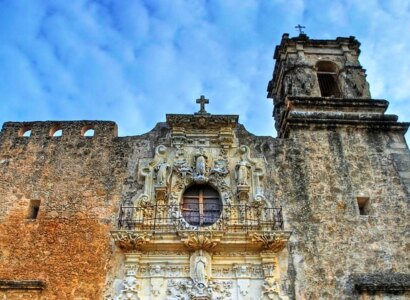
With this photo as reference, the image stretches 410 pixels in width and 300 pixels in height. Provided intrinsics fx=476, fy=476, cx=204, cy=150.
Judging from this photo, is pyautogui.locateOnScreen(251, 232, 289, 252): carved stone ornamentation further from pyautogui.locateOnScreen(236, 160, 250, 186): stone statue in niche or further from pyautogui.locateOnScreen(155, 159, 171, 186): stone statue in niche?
pyautogui.locateOnScreen(155, 159, 171, 186): stone statue in niche

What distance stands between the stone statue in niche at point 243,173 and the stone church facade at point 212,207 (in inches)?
1.2

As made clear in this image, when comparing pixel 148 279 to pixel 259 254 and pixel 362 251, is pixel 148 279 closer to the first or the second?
pixel 259 254

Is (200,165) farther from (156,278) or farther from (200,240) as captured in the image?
(156,278)

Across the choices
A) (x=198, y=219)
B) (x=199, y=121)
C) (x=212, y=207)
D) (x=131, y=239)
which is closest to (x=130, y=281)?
(x=131, y=239)

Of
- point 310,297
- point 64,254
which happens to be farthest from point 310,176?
point 64,254

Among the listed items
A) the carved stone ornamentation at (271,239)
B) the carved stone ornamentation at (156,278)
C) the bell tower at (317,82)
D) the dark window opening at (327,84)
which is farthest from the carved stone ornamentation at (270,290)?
the dark window opening at (327,84)

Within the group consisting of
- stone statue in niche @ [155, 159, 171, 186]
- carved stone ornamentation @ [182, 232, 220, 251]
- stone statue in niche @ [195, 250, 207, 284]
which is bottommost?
stone statue in niche @ [195, 250, 207, 284]

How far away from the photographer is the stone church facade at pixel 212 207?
9094 millimetres

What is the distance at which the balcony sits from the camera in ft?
30.3

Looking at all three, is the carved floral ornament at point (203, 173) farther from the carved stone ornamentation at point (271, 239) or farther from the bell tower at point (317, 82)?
the bell tower at point (317, 82)

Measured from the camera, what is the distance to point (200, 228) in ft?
31.2

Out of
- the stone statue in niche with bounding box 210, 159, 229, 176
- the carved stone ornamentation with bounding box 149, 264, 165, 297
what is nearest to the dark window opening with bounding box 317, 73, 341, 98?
the stone statue in niche with bounding box 210, 159, 229, 176

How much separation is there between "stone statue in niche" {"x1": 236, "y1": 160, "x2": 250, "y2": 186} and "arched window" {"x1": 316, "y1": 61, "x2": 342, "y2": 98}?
475cm

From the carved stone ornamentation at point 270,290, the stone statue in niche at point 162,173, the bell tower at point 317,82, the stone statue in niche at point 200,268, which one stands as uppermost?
the bell tower at point 317,82
